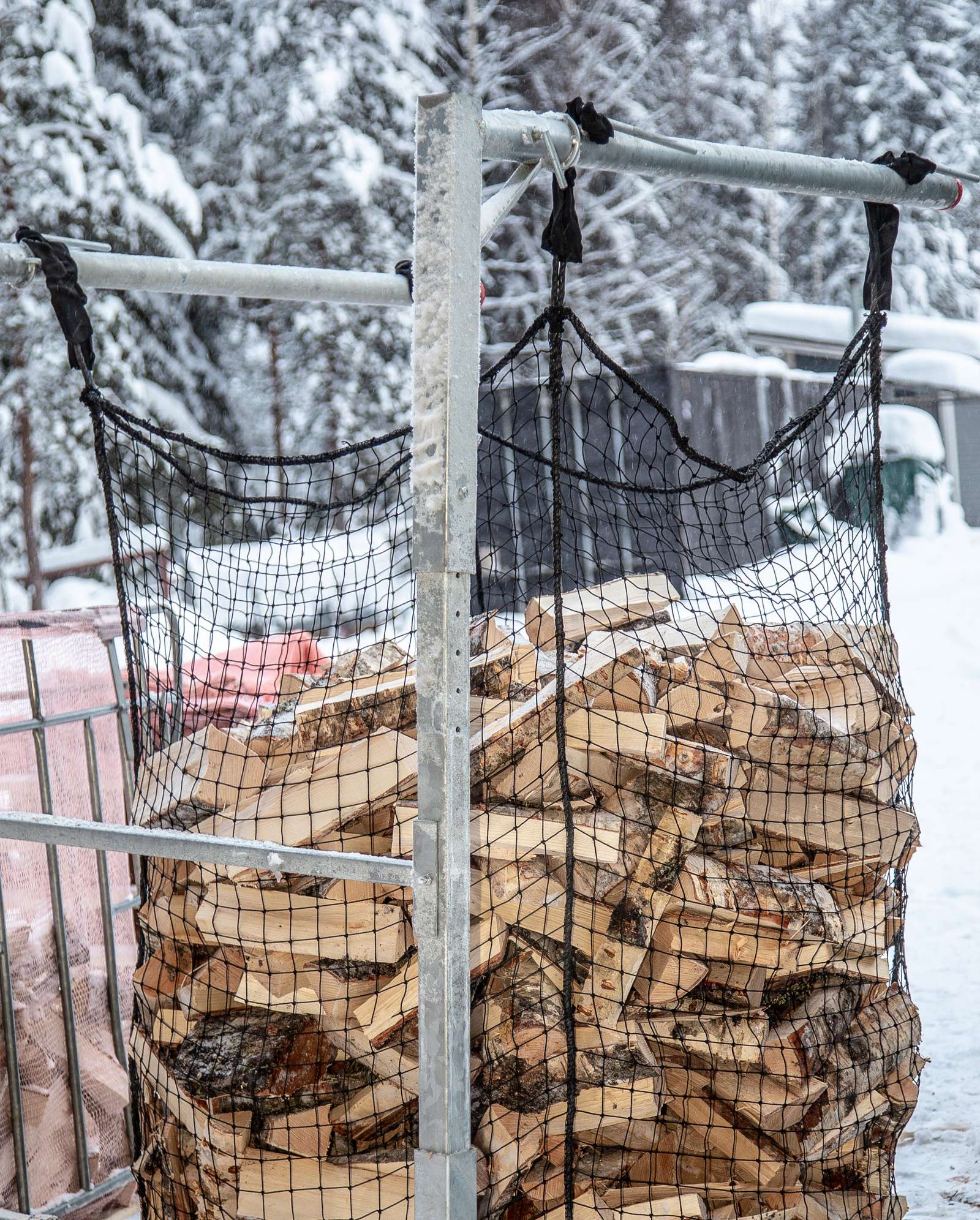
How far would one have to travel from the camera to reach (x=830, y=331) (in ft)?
45.7

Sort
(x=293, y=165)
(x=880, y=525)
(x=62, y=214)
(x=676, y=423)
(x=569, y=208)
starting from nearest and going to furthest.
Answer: (x=569, y=208)
(x=676, y=423)
(x=880, y=525)
(x=62, y=214)
(x=293, y=165)

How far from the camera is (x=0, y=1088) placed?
10.8 ft

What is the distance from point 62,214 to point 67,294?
38.2ft

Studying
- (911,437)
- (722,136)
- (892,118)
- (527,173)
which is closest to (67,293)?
(527,173)

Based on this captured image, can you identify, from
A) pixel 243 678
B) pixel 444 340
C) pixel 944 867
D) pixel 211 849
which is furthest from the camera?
pixel 944 867

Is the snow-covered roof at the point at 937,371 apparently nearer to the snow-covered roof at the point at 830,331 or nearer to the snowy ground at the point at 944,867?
the snow-covered roof at the point at 830,331

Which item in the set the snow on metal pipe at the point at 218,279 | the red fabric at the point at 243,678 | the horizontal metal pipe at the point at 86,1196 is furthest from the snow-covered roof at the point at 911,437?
the horizontal metal pipe at the point at 86,1196

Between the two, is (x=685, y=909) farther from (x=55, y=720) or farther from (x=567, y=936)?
(x=55, y=720)

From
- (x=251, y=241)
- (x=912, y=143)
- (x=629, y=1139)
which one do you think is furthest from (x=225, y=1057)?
(x=912, y=143)

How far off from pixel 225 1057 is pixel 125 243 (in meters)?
12.7

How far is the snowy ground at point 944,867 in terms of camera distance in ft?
10.7

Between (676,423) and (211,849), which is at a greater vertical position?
(676,423)

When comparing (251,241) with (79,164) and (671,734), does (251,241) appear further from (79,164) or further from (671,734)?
(671,734)

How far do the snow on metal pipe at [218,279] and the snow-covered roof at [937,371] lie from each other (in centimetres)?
1107
